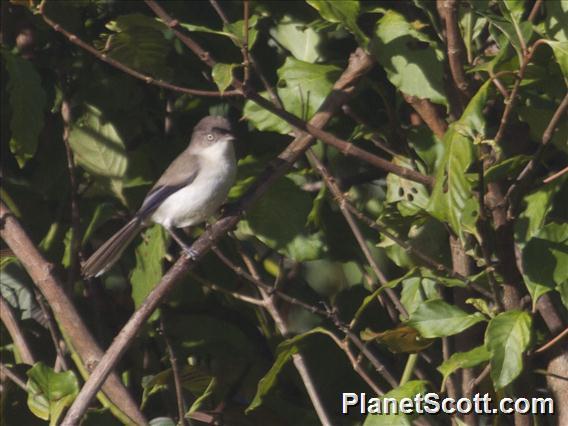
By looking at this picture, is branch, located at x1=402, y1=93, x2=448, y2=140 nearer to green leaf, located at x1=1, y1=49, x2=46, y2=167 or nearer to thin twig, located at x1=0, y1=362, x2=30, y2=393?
green leaf, located at x1=1, y1=49, x2=46, y2=167

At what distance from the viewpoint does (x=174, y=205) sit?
465 cm

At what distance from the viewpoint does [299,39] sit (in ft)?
12.3

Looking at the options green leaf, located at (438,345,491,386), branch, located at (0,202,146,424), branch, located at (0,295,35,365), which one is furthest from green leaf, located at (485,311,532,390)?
branch, located at (0,295,35,365)

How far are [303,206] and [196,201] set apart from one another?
1075 millimetres

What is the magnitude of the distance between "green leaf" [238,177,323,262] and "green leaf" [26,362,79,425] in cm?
79

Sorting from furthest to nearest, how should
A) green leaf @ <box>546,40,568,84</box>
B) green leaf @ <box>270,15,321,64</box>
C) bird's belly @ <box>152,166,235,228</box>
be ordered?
bird's belly @ <box>152,166,235,228</box>
green leaf @ <box>270,15,321,64</box>
green leaf @ <box>546,40,568,84</box>

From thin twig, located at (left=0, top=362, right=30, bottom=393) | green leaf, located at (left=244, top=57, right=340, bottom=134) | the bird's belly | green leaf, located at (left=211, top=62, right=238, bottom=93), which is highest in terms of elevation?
green leaf, located at (left=211, top=62, right=238, bottom=93)

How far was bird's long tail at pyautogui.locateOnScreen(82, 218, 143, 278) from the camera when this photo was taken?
12.8ft

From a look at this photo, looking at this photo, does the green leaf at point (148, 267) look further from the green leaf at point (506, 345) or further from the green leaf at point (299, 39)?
the green leaf at point (506, 345)

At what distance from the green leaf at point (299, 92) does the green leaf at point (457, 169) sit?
2.45 ft

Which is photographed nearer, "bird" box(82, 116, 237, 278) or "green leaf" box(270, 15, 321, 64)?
"green leaf" box(270, 15, 321, 64)

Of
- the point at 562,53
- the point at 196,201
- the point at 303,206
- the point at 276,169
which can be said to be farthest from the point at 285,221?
the point at 562,53

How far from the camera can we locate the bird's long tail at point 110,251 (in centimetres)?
391

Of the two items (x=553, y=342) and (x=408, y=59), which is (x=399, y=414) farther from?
(x=408, y=59)
